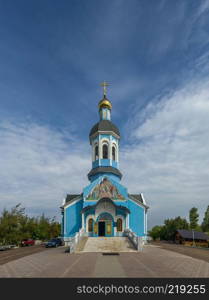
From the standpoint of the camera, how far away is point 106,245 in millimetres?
21406

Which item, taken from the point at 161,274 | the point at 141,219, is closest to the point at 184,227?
the point at 141,219

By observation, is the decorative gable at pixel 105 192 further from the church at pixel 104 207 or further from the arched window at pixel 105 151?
the arched window at pixel 105 151

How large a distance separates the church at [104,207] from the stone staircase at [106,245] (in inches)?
101

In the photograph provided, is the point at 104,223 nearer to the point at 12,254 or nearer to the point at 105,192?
the point at 105,192

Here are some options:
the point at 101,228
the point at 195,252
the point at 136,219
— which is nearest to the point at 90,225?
the point at 101,228

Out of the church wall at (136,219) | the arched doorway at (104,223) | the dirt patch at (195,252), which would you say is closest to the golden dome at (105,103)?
the church wall at (136,219)

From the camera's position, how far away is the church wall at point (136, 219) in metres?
27.7

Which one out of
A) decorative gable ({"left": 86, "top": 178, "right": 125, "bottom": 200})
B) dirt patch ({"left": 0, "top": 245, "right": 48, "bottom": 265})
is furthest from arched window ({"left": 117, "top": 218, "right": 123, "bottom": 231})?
dirt patch ({"left": 0, "top": 245, "right": 48, "bottom": 265})

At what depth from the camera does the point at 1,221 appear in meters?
29.6

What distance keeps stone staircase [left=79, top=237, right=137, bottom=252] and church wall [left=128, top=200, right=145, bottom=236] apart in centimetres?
479

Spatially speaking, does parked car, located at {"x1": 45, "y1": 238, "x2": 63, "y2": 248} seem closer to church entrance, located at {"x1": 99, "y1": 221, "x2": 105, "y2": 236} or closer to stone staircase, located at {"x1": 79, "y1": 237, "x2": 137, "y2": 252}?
church entrance, located at {"x1": 99, "y1": 221, "x2": 105, "y2": 236}

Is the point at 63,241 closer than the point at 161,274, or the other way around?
the point at 161,274

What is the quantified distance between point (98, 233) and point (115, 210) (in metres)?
2.98

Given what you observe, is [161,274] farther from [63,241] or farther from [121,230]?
[63,241]
